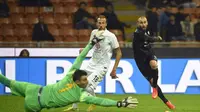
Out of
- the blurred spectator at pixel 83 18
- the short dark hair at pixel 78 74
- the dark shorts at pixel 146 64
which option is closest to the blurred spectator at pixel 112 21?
the blurred spectator at pixel 83 18

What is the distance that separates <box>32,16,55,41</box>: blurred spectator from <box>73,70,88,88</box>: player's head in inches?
407

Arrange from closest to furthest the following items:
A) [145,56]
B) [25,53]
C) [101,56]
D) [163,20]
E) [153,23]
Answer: [101,56] → [145,56] → [25,53] → [153,23] → [163,20]

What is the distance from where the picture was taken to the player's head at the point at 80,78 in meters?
10.7

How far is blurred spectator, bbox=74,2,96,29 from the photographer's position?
21.7 m

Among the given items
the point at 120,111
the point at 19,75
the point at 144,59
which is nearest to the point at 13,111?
the point at 120,111

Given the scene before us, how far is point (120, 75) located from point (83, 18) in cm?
359

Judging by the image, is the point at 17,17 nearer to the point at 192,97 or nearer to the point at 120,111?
the point at 192,97

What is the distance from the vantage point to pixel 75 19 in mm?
22000

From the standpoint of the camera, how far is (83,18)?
21703mm

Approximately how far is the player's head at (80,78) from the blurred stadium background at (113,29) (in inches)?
242

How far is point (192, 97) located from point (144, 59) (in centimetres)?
336

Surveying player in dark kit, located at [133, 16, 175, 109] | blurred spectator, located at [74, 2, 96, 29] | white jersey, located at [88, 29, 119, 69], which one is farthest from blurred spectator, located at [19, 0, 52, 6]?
white jersey, located at [88, 29, 119, 69]

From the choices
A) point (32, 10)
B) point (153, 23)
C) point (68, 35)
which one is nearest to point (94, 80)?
point (153, 23)

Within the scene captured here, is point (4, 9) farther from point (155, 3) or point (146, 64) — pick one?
point (146, 64)
